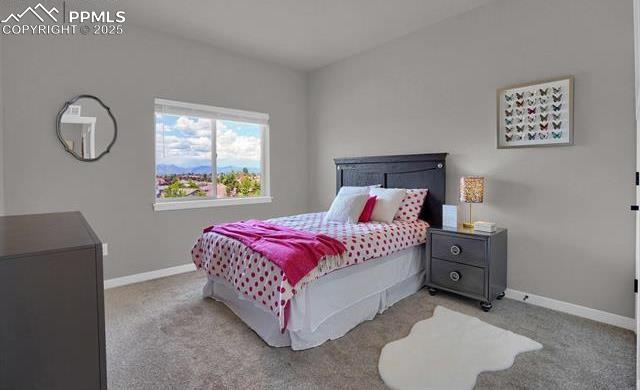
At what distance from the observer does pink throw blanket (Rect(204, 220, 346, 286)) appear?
6.47 ft

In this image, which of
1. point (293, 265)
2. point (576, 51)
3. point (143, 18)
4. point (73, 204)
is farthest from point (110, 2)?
point (576, 51)

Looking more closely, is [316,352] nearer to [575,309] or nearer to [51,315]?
[51,315]

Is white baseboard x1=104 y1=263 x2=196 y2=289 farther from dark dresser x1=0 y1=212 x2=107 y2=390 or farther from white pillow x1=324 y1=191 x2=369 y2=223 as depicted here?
dark dresser x1=0 y1=212 x2=107 y2=390

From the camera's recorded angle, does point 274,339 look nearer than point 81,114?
Yes

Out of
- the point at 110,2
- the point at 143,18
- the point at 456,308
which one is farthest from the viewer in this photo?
the point at 143,18

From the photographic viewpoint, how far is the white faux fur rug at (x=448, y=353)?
1.75 metres

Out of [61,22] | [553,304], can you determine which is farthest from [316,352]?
[61,22]

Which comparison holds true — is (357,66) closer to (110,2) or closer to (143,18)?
(143,18)

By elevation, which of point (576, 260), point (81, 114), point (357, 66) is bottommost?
point (576, 260)

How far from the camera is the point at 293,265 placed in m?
1.96

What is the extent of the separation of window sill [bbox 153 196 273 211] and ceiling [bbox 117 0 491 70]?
187 cm

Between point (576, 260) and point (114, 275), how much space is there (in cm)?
419

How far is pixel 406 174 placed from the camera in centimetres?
358

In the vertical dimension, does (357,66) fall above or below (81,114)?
above
